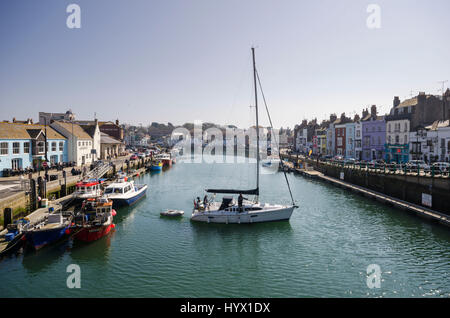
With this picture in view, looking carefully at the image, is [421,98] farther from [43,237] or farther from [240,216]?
[43,237]

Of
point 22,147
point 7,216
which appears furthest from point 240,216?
point 22,147

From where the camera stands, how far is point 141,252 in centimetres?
2144

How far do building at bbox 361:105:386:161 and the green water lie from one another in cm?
3704

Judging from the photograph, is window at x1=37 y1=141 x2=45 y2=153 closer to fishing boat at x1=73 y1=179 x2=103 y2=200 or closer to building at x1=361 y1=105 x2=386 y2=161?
fishing boat at x1=73 y1=179 x2=103 y2=200

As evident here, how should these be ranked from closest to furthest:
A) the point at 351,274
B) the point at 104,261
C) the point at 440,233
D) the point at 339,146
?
the point at 351,274 → the point at 104,261 → the point at 440,233 → the point at 339,146

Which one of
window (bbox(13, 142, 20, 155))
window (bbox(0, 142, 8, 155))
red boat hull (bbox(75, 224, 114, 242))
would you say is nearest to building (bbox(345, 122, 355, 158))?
red boat hull (bbox(75, 224, 114, 242))

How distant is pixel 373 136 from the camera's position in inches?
2608

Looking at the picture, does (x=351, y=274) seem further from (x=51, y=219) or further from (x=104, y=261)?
(x=51, y=219)

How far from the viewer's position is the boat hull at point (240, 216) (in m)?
27.6

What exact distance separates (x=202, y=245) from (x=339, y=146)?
2650 inches

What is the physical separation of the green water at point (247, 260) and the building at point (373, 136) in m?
37.0

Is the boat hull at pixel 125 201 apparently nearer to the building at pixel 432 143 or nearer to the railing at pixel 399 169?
the railing at pixel 399 169

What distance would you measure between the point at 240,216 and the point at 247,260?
7.33 metres

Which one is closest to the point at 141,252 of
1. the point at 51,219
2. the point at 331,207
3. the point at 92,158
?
the point at 51,219
